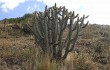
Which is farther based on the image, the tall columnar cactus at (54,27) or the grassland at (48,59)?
the tall columnar cactus at (54,27)

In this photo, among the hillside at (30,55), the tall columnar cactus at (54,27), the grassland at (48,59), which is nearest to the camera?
the grassland at (48,59)

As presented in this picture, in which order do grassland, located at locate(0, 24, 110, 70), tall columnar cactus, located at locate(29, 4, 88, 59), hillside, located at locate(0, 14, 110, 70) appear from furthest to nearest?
1. tall columnar cactus, located at locate(29, 4, 88, 59)
2. hillside, located at locate(0, 14, 110, 70)
3. grassland, located at locate(0, 24, 110, 70)

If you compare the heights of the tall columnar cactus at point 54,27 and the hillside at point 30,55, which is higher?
the tall columnar cactus at point 54,27

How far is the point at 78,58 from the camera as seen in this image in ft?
32.4

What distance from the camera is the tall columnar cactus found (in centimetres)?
1082

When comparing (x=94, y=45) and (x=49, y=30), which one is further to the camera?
(x=94, y=45)

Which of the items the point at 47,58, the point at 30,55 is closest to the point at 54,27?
the point at 30,55

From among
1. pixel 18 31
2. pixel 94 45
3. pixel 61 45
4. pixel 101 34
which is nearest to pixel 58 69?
pixel 61 45

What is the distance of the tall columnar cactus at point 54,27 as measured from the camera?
35.5 feet

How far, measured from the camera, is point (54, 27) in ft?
35.7

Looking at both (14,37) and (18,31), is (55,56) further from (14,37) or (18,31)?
(18,31)

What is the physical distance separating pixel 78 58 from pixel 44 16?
1.85m

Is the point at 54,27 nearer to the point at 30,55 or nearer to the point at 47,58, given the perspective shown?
the point at 30,55

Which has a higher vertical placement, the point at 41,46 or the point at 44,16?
the point at 44,16
